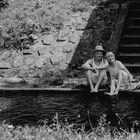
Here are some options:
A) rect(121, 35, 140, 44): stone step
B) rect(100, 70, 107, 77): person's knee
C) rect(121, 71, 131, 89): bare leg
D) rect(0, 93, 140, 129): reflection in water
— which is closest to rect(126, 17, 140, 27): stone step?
rect(121, 35, 140, 44): stone step

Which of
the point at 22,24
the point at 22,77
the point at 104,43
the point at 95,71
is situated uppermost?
the point at 22,24

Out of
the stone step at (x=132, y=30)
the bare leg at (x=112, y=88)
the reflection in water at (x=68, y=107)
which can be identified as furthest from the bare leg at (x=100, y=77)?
the stone step at (x=132, y=30)

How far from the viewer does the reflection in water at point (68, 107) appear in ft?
24.2

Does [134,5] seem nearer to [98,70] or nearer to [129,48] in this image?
[129,48]

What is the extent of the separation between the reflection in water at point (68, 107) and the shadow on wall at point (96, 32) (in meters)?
3.47

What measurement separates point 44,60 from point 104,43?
73.5 inches

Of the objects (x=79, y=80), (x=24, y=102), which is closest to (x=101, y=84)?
(x=24, y=102)

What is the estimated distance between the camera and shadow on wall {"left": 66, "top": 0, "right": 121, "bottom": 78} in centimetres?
1200

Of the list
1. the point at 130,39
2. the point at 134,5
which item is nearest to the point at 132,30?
the point at 130,39

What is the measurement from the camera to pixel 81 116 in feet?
24.7

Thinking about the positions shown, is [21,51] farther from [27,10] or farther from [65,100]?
[65,100]

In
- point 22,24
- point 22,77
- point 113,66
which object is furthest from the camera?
point 22,24

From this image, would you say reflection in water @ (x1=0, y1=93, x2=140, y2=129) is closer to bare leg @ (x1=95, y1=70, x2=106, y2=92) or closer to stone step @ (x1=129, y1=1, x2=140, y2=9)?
bare leg @ (x1=95, y1=70, x2=106, y2=92)

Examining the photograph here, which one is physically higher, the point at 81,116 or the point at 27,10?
the point at 27,10
